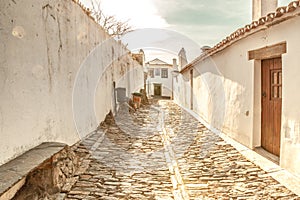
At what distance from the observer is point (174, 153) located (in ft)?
22.5

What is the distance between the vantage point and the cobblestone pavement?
4309 millimetres

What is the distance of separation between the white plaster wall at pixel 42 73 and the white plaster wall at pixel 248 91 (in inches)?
174

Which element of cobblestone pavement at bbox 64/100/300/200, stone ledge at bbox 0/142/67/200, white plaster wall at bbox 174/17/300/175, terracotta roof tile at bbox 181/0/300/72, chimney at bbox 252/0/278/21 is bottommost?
cobblestone pavement at bbox 64/100/300/200

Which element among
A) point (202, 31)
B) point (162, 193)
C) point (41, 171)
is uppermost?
point (202, 31)

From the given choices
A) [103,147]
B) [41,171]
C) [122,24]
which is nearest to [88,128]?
[103,147]

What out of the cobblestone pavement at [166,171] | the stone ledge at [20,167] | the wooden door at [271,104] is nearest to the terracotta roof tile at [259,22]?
the wooden door at [271,104]

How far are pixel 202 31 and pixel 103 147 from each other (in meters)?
11.9

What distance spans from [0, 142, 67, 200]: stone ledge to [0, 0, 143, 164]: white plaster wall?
0.14m

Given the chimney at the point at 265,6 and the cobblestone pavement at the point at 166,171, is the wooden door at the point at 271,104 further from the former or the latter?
the chimney at the point at 265,6

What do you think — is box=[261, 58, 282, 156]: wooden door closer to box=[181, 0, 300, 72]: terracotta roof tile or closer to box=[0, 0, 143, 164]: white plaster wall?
box=[181, 0, 300, 72]: terracotta roof tile

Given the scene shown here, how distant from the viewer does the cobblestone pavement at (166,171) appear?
4309mm

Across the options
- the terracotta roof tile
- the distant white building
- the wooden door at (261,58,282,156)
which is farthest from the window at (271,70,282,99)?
the distant white building

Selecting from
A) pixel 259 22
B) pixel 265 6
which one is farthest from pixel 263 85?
pixel 265 6

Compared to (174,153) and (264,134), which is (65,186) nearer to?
(174,153)
